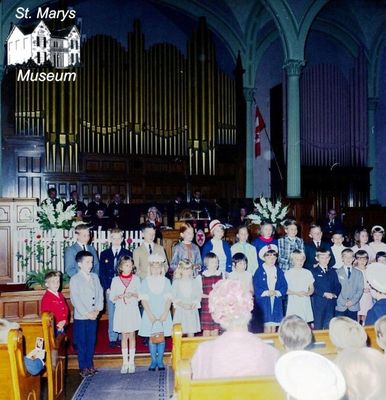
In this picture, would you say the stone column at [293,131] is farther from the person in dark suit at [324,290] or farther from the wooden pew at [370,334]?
the wooden pew at [370,334]

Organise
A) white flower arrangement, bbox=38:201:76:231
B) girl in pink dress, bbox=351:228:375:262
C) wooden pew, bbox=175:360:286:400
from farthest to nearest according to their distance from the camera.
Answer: white flower arrangement, bbox=38:201:76:231, girl in pink dress, bbox=351:228:375:262, wooden pew, bbox=175:360:286:400

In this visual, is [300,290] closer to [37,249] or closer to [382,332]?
[382,332]

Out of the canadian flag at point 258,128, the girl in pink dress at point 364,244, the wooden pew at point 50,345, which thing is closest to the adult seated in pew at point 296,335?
the wooden pew at point 50,345

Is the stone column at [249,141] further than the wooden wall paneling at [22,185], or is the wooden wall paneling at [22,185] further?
the stone column at [249,141]

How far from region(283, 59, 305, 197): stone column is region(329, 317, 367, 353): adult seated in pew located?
8.34m

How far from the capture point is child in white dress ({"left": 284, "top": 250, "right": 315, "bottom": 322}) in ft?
18.4

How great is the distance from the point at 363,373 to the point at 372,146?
12911 millimetres

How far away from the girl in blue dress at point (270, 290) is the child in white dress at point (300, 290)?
0.31 feet

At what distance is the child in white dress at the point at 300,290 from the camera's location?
5617mm

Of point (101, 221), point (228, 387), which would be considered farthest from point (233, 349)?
point (101, 221)

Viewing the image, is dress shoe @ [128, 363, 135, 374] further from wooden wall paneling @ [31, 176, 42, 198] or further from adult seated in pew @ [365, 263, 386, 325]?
wooden wall paneling @ [31, 176, 42, 198]

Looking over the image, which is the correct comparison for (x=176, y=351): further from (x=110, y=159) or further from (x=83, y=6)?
(x=83, y=6)

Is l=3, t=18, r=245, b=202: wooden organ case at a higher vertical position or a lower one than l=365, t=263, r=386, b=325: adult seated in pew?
higher

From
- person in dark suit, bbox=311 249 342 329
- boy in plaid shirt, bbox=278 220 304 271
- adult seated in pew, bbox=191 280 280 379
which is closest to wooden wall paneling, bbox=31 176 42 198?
boy in plaid shirt, bbox=278 220 304 271
